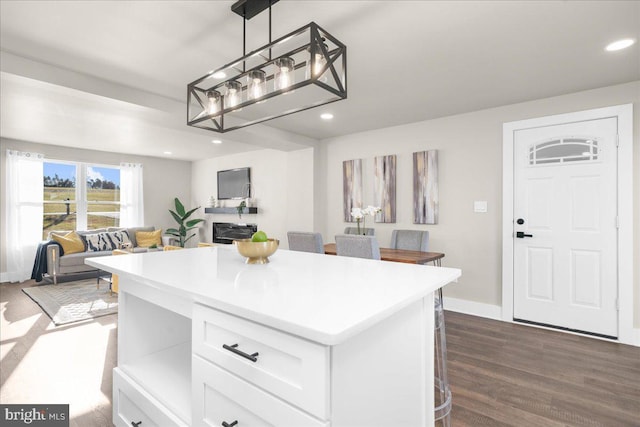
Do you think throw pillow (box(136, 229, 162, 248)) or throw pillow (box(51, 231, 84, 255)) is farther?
throw pillow (box(136, 229, 162, 248))

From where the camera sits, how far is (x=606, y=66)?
2582mm

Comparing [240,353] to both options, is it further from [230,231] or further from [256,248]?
[230,231]

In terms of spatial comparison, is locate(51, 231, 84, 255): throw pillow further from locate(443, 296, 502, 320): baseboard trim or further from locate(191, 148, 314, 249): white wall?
locate(443, 296, 502, 320): baseboard trim

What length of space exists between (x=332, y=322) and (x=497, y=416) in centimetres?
170

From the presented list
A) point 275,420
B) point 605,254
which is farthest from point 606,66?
point 275,420

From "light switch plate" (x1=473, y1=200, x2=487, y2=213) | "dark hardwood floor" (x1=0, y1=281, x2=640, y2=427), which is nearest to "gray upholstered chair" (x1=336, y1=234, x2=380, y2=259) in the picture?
"dark hardwood floor" (x1=0, y1=281, x2=640, y2=427)

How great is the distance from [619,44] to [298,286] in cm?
284

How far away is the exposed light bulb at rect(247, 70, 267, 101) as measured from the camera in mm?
1672

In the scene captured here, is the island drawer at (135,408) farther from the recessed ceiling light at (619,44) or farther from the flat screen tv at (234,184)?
the flat screen tv at (234,184)

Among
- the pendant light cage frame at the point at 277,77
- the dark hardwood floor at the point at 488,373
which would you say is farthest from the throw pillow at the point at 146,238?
the pendant light cage frame at the point at 277,77

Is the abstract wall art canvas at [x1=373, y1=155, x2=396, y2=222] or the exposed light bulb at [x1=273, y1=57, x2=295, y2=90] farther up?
the exposed light bulb at [x1=273, y1=57, x2=295, y2=90]

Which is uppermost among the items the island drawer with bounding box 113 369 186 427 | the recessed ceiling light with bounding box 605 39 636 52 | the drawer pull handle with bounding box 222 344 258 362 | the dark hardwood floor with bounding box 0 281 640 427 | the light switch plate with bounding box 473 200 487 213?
the recessed ceiling light with bounding box 605 39 636 52

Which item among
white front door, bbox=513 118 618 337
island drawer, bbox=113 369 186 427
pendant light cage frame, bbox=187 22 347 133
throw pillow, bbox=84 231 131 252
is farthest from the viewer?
throw pillow, bbox=84 231 131 252

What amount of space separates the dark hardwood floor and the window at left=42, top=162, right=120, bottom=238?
308 centimetres
